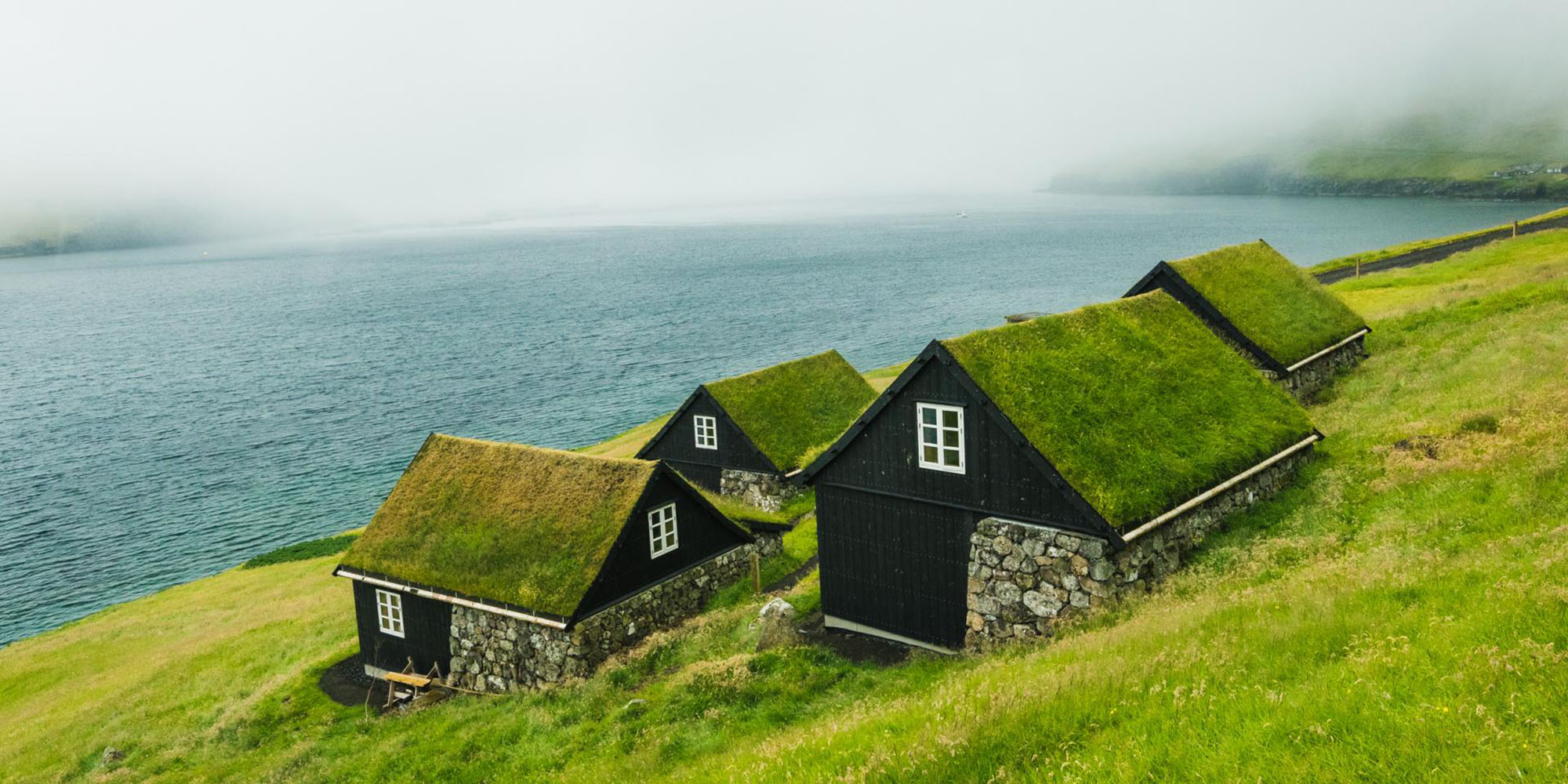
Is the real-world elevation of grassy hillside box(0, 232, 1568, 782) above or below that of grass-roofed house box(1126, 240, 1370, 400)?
below

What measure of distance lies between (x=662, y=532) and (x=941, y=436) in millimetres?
11372

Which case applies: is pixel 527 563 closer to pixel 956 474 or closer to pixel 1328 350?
pixel 956 474

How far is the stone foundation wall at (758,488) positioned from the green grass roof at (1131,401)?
60.1ft

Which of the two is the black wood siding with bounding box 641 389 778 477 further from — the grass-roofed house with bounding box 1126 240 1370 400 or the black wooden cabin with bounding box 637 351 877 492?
the grass-roofed house with bounding box 1126 240 1370 400

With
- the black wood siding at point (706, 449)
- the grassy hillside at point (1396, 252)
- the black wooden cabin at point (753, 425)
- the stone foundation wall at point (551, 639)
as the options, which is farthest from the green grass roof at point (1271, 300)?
the grassy hillside at point (1396, 252)

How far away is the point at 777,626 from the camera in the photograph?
24.5 metres

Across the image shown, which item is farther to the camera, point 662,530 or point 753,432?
point 753,432

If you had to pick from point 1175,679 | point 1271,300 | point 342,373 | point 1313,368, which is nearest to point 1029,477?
point 1175,679

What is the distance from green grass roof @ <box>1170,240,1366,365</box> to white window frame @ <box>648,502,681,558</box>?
865 inches

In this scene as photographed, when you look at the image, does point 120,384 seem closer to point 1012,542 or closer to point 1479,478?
point 1012,542

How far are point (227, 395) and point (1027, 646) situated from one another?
10077 cm

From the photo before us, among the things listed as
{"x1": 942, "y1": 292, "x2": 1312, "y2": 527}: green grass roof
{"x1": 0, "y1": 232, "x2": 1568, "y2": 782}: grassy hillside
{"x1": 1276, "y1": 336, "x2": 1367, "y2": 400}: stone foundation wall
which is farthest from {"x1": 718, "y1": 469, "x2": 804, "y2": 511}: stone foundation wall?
{"x1": 1276, "y1": 336, "x2": 1367, "y2": 400}: stone foundation wall

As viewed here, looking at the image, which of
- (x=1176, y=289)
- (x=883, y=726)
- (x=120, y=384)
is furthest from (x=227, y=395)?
(x=883, y=726)

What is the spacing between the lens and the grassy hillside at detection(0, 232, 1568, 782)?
33.0 feet
